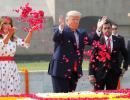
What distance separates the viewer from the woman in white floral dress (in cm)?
869

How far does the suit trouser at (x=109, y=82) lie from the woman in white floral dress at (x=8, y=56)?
1227 millimetres

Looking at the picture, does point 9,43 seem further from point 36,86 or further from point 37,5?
point 37,5

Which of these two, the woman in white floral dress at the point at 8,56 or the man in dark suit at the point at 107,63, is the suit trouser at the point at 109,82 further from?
the woman in white floral dress at the point at 8,56

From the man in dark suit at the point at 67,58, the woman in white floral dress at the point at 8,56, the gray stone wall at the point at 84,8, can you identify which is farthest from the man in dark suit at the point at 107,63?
the gray stone wall at the point at 84,8

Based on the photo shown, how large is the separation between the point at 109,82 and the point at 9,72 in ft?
4.98

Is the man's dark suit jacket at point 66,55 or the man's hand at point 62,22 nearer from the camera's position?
the man's hand at point 62,22

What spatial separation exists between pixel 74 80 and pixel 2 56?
113 cm

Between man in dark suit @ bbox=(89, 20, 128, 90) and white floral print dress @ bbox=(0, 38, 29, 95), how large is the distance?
1069 mm

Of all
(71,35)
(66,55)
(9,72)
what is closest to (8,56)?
(9,72)

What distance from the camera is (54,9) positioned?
25609 mm

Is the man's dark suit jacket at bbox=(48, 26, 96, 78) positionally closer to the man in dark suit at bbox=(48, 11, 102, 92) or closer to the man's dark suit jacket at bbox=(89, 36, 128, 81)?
the man in dark suit at bbox=(48, 11, 102, 92)

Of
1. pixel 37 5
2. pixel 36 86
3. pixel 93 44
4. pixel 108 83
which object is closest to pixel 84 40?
pixel 93 44

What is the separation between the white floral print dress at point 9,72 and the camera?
886cm

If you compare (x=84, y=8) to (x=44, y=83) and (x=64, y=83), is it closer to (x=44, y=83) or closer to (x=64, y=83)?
(x=44, y=83)
